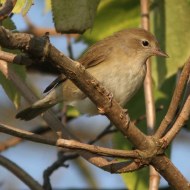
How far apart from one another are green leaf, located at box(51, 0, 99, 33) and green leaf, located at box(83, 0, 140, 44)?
1045 millimetres

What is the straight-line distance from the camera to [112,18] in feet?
12.2

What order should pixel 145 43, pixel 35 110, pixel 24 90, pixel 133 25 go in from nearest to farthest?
pixel 24 90, pixel 35 110, pixel 133 25, pixel 145 43

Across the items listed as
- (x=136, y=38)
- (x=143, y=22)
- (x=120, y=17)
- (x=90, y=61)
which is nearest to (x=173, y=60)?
(x=143, y=22)

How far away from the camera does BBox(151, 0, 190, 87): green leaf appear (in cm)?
329

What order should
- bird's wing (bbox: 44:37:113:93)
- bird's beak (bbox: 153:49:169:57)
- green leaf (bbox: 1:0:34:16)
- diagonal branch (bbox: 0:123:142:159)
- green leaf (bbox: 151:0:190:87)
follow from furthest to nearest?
bird's wing (bbox: 44:37:113:93)
bird's beak (bbox: 153:49:169:57)
green leaf (bbox: 151:0:190:87)
green leaf (bbox: 1:0:34:16)
diagonal branch (bbox: 0:123:142:159)

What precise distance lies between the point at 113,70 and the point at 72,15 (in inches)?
52.1

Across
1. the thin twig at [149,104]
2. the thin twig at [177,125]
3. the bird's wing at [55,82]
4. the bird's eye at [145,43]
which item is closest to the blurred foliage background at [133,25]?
the thin twig at [149,104]

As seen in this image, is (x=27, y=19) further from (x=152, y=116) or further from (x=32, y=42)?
(x=32, y=42)

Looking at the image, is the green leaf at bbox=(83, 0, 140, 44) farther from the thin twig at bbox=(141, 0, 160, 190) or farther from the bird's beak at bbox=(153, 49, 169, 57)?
the thin twig at bbox=(141, 0, 160, 190)

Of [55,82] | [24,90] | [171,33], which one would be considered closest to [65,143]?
[24,90]

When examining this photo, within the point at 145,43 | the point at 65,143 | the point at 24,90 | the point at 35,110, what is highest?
the point at 65,143

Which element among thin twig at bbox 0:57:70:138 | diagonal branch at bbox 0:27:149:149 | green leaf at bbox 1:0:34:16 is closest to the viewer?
diagonal branch at bbox 0:27:149:149

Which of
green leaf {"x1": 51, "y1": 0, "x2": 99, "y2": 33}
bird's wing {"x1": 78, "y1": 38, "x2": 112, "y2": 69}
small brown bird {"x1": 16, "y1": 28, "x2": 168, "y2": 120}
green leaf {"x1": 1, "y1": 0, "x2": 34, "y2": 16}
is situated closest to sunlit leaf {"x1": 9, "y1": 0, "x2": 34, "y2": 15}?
Result: green leaf {"x1": 1, "y1": 0, "x2": 34, "y2": 16}

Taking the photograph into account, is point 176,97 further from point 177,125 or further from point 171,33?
point 171,33
